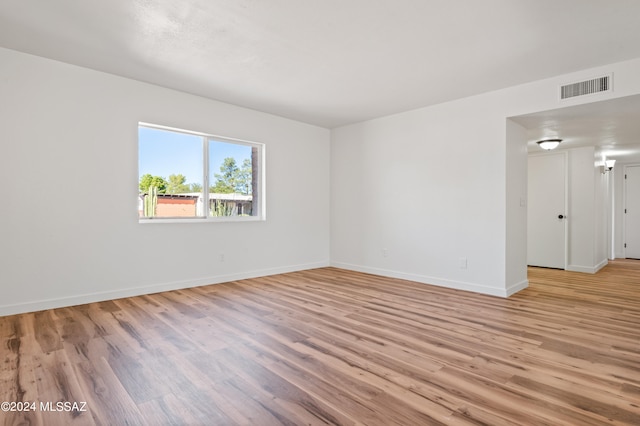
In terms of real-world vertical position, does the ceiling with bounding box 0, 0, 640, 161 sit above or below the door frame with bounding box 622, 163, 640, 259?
above

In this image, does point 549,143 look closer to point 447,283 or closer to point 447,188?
point 447,188

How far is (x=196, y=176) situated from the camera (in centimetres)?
476

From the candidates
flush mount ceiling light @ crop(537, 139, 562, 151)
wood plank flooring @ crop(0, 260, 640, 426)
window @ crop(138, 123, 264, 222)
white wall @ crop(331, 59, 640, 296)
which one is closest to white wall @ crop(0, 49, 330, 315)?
window @ crop(138, 123, 264, 222)

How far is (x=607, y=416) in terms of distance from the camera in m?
1.70

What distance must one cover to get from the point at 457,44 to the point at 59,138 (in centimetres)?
412

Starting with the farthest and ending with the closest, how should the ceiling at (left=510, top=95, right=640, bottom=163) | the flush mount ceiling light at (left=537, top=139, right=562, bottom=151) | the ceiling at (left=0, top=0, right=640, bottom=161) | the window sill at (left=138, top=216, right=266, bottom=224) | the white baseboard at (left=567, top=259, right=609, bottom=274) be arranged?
1. the white baseboard at (left=567, top=259, right=609, bottom=274)
2. the flush mount ceiling light at (left=537, top=139, right=562, bottom=151)
3. the window sill at (left=138, top=216, right=266, bottom=224)
4. the ceiling at (left=510, top=95, right=640, bottom=163)
5. the ceiling at (left=0, top=0, right=640, bottom=161)

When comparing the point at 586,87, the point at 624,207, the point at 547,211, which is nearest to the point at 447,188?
the point at 586,87

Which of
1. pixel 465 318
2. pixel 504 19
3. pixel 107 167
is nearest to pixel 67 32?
pixel 107 167

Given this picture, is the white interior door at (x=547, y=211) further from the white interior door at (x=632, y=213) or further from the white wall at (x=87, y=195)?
the white wall at (x=87, y=195)

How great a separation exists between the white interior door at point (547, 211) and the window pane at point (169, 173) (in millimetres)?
6181

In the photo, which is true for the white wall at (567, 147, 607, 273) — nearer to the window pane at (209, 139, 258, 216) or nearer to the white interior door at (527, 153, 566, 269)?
the white interior door at (527, 153, 566, 269)

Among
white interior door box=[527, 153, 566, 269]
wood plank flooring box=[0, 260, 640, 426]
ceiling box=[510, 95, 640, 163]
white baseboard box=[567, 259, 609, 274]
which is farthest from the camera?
white interior door box=[527, 153, 566, 269]

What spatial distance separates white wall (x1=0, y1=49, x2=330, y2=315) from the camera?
3334mm

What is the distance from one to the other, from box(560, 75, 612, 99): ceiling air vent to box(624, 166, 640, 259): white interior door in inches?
251
